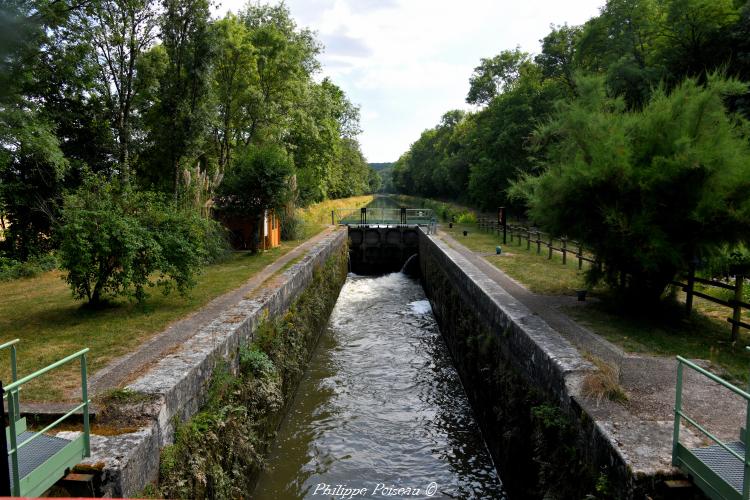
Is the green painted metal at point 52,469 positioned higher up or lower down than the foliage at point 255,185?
lower down

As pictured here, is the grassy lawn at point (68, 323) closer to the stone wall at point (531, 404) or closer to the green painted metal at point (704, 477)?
the stone wall at point (531, 404)

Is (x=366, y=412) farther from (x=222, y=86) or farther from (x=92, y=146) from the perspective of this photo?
(x=222, y=86)

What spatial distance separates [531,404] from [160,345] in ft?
15.9

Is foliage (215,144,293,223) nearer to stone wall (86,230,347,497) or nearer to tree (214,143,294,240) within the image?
tree (214,143,294,240)

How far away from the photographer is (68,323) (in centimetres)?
815

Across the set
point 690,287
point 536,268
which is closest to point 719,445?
point 690,287

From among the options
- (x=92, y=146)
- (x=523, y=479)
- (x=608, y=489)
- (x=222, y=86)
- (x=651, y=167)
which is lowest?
(x=523, y=479)

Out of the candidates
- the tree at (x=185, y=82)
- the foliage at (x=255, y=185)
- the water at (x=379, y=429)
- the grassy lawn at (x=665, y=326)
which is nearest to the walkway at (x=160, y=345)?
the water at (x=379, y=429)

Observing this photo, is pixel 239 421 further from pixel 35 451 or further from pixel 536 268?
pixel 536 268

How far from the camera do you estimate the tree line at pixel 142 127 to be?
923 cm

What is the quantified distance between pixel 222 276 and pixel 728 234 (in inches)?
411

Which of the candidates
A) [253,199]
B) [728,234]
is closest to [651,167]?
[728,234]

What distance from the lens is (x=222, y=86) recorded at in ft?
74.0

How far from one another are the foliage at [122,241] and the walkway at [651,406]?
6639 mm
